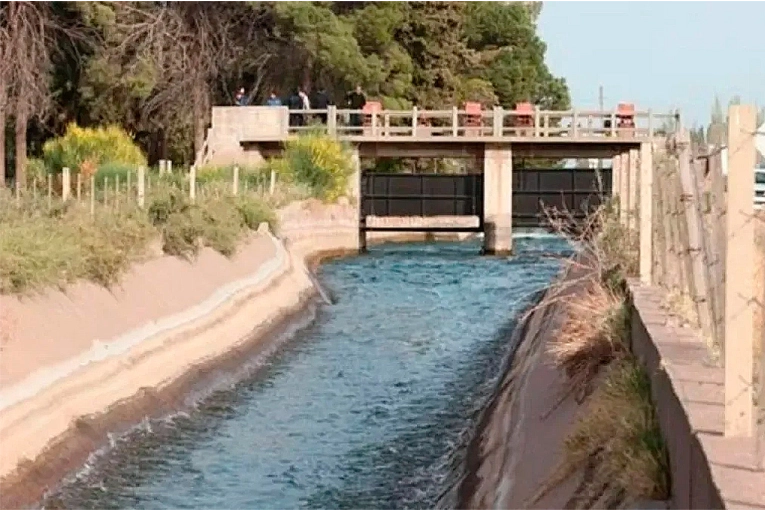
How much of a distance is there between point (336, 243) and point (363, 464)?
31.2m

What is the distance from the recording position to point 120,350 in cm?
1742

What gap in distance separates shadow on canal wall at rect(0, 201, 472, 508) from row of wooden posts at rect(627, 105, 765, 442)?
5440 mm

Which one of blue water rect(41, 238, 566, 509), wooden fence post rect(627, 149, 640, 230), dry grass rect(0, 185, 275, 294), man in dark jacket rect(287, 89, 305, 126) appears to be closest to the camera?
blue water rect(41, 238, 566, 509)

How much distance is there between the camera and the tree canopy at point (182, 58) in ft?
169

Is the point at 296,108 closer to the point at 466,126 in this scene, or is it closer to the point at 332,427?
the point at 466,126

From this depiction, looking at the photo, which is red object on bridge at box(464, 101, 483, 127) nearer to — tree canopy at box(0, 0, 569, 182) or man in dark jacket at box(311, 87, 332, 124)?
man in dark jacket at box(311, 87, 332, 124)

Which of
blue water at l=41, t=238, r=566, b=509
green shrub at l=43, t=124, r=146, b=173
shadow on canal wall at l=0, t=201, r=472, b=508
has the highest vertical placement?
green shrub at l=43, t=124, r=146, b=173

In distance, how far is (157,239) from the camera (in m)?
23.4

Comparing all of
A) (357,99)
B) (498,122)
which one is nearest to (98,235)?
(498,122)

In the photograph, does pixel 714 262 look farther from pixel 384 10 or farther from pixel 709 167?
pixel 384 10

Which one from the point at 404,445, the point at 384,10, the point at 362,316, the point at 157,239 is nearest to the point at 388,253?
the point at 384,10

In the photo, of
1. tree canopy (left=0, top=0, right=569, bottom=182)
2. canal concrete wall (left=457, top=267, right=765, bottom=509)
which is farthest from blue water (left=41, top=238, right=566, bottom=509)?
tree canopy (left=0, top=0, right=569, bottom=182)

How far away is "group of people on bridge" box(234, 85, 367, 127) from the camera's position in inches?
1978

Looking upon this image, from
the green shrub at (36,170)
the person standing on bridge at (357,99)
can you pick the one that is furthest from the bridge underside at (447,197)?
the green shrub at (36,170)
